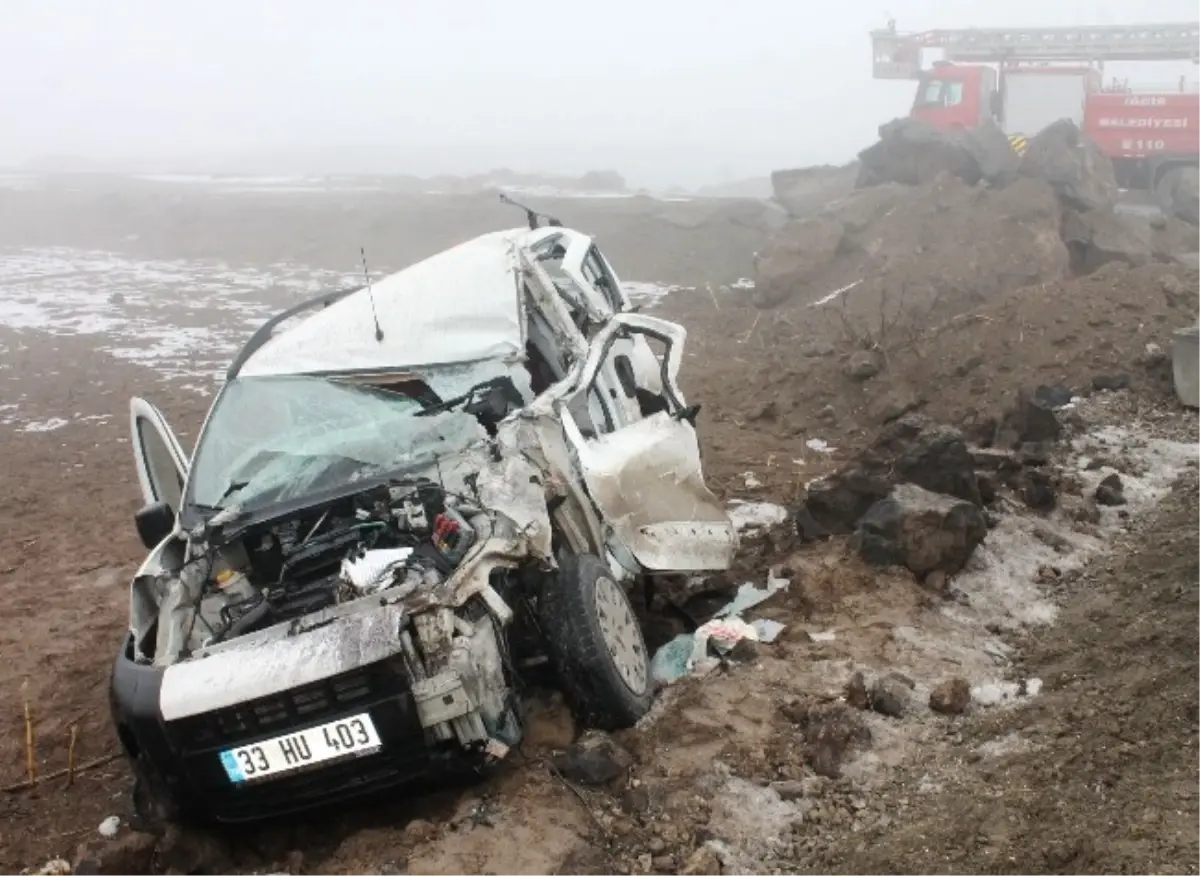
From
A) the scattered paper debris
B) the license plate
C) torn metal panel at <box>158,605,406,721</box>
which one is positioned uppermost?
torn metal panel at <box>158,605,406,721</box>

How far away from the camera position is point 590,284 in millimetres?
6715

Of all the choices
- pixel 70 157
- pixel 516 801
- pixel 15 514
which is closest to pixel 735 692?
pixel 516 801

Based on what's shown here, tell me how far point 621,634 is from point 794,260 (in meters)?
12.6

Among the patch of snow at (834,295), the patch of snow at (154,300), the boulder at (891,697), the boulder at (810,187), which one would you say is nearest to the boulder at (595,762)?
the boulder at (891,697)

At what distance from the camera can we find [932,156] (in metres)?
18.0

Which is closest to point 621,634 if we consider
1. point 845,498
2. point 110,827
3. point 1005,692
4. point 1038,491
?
point 1005,692

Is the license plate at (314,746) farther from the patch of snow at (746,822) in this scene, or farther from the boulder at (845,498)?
the boulder at (845,498)

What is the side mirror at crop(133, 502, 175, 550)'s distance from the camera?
497 centimetres

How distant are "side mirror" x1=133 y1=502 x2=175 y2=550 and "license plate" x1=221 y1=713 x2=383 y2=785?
5.01 feet

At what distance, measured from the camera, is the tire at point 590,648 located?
4.37 meters

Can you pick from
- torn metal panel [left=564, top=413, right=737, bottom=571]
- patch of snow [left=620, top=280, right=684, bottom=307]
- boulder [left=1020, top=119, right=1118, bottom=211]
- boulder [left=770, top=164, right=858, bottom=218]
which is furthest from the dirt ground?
boulder [left=770, top=164, right=858, bottom=218]

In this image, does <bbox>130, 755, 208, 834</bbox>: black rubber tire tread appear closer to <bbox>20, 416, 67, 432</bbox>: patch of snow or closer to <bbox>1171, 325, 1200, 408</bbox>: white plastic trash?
<bbox>1171, 325, 1200, 408</bbox>: white plastic trash

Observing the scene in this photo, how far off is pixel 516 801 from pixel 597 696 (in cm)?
56

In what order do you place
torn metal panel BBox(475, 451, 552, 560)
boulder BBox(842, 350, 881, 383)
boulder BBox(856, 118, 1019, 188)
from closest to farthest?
torn metal panel BBox(475, 451, 552, 560) → boulder BBox(842, 350, 881, 383) → boulder BBox(856, 118, 1019, 188)
